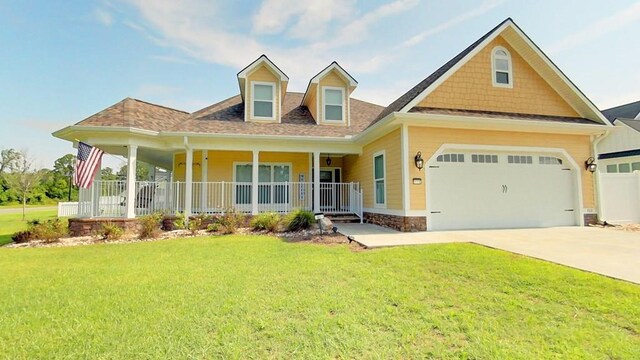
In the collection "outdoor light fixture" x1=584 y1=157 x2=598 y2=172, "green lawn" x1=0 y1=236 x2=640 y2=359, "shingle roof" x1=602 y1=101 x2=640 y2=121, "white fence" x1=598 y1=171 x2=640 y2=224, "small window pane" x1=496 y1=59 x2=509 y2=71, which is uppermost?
"shingle roof" x1=602 y1=101 x2=640 y2=121

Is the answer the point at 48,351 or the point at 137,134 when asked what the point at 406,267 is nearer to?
the point at 48,351

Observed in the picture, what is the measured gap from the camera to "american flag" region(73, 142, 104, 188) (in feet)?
30.0

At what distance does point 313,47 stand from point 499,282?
11435 millimetres

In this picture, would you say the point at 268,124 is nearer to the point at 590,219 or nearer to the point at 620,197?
the point at 590,219

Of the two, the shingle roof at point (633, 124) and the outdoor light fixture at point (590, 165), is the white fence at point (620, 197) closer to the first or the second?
the outdoor light fixture at point (590, 165)

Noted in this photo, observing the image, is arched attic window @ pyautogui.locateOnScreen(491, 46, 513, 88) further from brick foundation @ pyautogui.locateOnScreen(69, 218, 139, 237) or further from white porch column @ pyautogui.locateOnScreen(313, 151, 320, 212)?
brick foundation @ pyautogui.locateOnScreen(69, 218, 139, 237)

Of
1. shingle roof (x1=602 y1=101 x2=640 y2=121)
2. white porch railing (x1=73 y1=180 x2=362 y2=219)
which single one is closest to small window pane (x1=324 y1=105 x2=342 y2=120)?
white porch railing (x1=73 y1=180 x2=362 y2=219)

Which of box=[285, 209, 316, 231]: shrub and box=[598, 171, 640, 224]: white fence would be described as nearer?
box=[285, 209, 316, 231]: shrub

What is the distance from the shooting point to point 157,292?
406 cm

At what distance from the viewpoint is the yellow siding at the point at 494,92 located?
9820mm

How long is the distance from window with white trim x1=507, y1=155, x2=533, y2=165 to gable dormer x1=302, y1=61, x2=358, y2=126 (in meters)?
6.63

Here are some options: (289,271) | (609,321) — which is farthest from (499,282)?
(289,271)

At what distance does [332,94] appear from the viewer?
45.0 feet

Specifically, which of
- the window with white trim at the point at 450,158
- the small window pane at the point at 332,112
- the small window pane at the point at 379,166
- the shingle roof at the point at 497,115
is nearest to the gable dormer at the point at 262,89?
the small window pane at the point at 332,112
